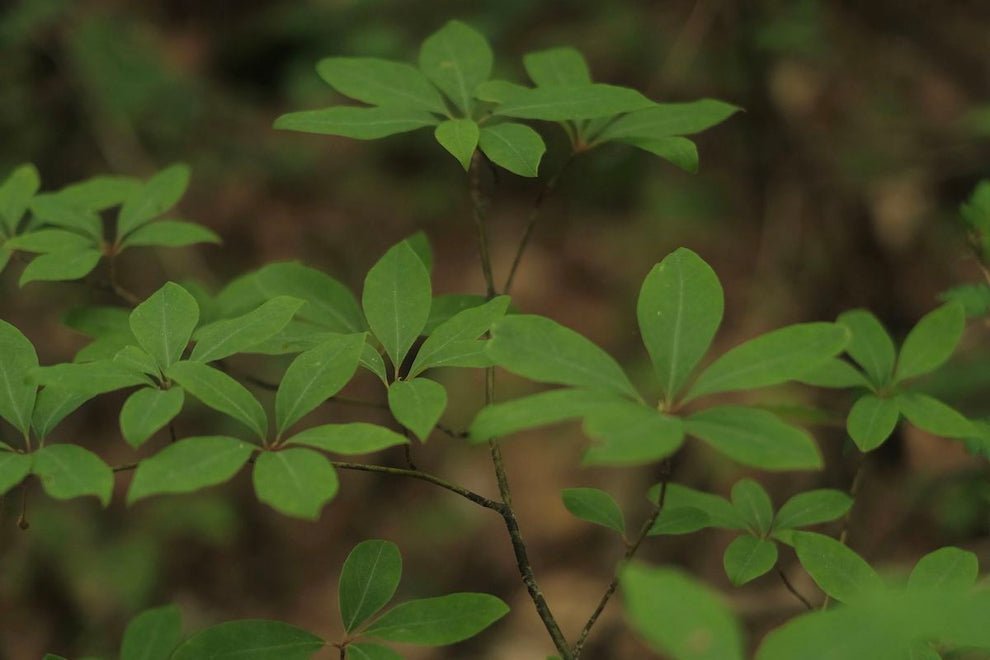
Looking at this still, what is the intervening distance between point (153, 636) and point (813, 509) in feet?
2.69

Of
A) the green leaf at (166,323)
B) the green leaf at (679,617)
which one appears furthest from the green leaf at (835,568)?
the green leaf at (166,323)

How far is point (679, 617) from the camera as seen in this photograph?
2.04ft

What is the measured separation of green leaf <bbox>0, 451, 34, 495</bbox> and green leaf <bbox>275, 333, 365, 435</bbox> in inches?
9.1

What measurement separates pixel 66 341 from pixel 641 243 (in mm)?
2054

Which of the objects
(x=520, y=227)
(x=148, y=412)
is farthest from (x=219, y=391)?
(x=520, y=227)

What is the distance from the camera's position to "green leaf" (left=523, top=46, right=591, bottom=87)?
127cm

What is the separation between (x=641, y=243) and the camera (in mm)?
3361

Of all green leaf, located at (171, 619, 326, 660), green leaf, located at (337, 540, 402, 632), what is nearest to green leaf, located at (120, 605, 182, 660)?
green leaf, located at (171, 619, 326, 660)

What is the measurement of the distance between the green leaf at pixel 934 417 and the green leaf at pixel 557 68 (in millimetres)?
594

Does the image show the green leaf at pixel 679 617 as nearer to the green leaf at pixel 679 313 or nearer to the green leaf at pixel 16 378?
the green leaf at pixel 679 313

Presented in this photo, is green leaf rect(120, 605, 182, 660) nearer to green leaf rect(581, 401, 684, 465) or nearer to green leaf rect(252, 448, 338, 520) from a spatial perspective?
green leaf rect(252, 448, 338, 520)

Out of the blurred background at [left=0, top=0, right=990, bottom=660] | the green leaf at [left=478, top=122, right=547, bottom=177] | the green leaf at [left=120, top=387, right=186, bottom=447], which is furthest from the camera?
the blurred background at [left=0, top=0, right=990, bottom=660]

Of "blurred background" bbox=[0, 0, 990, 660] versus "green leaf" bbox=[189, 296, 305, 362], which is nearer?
"green leaf" bbox=[189, 296, 305, 362]

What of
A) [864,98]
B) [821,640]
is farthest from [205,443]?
[864,98]
